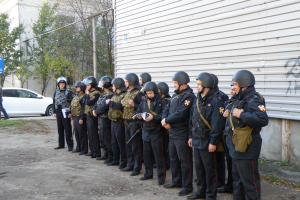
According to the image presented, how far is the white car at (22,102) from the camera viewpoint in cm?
1550

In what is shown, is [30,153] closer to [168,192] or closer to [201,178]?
[168,192]

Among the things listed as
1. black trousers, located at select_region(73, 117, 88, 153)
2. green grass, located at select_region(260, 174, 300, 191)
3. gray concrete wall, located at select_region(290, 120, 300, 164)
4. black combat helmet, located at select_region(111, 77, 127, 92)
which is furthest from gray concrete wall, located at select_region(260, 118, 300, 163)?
black trousers, located at select_region(73, 117, 88, 153)

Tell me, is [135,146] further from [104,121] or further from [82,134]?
[82,134]

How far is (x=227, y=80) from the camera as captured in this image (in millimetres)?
7383

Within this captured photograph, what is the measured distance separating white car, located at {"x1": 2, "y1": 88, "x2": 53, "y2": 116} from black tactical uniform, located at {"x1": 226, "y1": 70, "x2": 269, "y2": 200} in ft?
46.3

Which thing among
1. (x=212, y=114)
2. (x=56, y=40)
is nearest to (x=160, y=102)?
(x=212, y=114)

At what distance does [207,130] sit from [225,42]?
3641mm

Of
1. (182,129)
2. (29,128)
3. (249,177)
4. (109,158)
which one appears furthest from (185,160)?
(29,128)

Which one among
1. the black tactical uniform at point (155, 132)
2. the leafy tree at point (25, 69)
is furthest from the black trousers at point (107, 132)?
the leafy tree at point (25, 69)

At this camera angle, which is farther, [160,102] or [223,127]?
[160,102]

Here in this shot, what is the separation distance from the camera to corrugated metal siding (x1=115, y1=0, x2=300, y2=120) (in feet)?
20.4

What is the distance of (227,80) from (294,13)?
2138 mm

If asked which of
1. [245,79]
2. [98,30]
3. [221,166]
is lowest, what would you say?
[221,166]

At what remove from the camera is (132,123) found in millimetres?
6184
